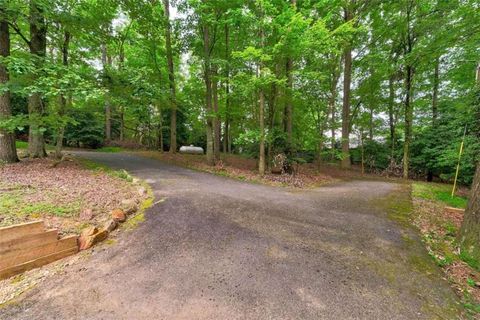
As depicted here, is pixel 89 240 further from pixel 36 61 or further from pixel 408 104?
pixel 408 104

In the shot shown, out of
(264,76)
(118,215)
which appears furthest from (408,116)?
(118,215)

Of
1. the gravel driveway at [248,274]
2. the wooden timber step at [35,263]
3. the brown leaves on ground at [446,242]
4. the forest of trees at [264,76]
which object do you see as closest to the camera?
the gravel driveway at [248,274]

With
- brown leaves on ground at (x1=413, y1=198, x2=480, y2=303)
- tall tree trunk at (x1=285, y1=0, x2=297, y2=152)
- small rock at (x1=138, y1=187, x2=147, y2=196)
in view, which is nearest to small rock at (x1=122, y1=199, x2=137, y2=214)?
small rock at (x1=138, y1=187, x2=147, y2=196)

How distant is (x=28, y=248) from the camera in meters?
2.56

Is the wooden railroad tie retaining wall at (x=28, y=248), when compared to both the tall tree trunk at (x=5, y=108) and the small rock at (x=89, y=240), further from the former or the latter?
the tall tree trunk at (x=5, y=108)

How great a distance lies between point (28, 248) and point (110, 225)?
98 centimetres

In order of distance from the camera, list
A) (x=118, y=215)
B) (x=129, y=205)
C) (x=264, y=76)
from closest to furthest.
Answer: (x=118, y=215), (x=129, y=205), (x=264, y=76)

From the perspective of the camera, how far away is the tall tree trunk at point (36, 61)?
5.98m

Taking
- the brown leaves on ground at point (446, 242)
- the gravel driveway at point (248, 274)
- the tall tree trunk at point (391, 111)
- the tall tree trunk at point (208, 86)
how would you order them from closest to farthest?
the gravel driveway at point (248, 274)
the brown leaves on ground at point (446, 242)
the tall tree trunk at point (208, 86)
the tall tree trunk at point (391, 111)

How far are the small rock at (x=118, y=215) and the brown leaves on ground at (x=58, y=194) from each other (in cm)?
13

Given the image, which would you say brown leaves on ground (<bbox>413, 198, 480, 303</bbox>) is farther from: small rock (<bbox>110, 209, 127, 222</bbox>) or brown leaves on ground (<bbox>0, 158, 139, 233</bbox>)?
brown leaves on ground (<bbox>0, 158, 139, 233</bbox>)

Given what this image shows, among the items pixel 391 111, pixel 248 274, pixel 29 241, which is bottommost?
pixel 248 274

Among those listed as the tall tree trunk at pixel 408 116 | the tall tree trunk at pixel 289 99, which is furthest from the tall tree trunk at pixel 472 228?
the tall tree trunk at pixel 408 116

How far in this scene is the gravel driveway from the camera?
80.8 inches
